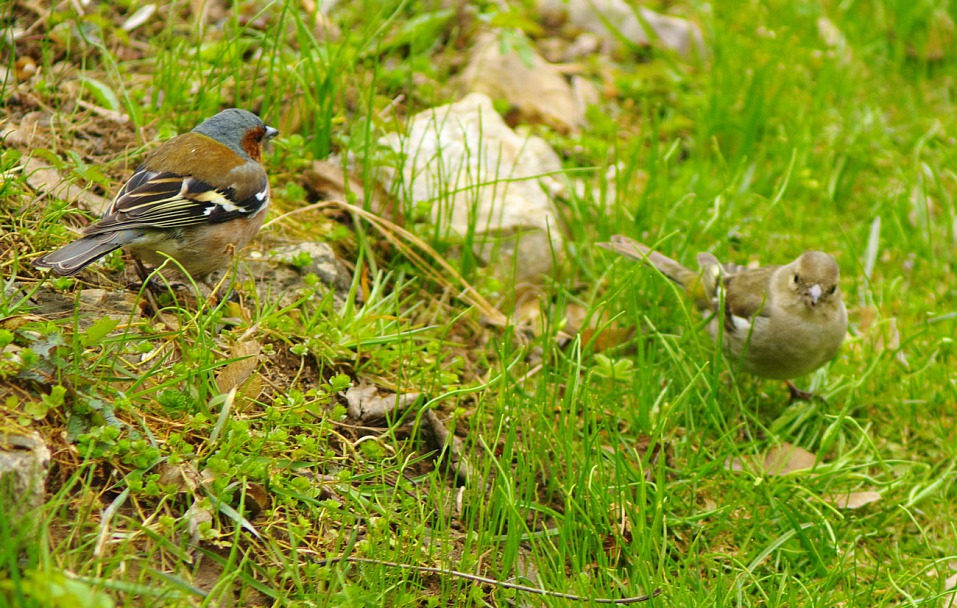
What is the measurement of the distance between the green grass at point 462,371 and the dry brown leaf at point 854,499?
46mm

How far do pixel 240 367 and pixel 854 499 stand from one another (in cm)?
270

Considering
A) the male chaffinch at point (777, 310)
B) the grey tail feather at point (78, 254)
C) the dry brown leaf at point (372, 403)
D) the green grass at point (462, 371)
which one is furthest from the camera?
the male chaffinch at point (777, 310)

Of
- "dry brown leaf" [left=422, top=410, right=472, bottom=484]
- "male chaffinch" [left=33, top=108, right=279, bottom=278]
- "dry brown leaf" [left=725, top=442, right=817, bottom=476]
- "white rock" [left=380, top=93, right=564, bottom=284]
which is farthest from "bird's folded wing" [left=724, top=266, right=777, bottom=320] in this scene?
"male chaffinch" [left=33, top=108, right=279, bottom=278]

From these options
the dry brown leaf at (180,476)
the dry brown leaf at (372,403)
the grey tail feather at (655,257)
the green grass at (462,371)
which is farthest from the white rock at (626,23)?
the dry brown leaf at (180,476)

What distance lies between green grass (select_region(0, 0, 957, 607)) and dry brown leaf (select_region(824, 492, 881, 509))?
0.15 feet

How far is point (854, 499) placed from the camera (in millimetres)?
4066

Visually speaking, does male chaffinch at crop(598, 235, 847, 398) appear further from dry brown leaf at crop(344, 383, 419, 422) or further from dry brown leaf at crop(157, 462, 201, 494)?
dry brown leaf at crop(157, 462, 201, 494)

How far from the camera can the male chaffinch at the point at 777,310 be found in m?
4.45

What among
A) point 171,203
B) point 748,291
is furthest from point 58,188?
point 748,291

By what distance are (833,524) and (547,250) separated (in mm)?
2055

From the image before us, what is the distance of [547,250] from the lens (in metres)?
5.07

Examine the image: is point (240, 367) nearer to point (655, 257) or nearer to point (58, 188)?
point (58, 188)

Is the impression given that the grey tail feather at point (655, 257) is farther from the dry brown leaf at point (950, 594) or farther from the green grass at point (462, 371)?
the dry brown leaf at point (950, 594)

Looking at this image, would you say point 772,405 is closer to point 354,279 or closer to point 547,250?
point 547,250
